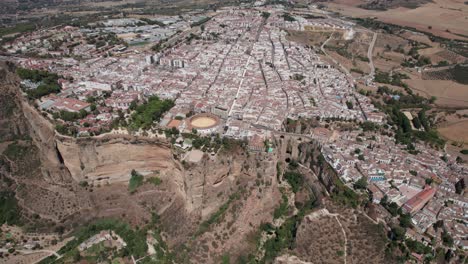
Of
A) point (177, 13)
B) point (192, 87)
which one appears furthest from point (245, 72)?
point (177, 13)

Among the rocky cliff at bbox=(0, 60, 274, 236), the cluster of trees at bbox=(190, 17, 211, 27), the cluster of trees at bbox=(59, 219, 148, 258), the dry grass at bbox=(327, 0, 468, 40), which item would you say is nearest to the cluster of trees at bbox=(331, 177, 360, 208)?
the rocky cliff at bbox=(0, 60, 274, 236)

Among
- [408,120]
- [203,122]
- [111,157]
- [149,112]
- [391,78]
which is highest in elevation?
[149,112]

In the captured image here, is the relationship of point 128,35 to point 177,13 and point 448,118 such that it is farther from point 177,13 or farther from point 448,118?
point 448,118

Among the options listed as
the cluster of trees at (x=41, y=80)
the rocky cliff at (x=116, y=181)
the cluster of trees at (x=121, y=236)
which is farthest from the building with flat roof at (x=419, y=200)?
the cluster of trees at (x=41, y=80)

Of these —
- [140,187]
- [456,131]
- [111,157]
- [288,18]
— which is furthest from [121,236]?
[288,18]

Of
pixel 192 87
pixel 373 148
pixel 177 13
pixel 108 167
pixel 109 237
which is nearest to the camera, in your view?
pixel 109 237

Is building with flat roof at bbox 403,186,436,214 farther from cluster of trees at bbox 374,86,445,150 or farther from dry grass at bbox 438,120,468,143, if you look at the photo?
dry grass at bbox 438,120,468,143

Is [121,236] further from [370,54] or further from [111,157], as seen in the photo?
[370,54]
